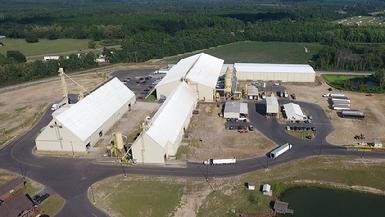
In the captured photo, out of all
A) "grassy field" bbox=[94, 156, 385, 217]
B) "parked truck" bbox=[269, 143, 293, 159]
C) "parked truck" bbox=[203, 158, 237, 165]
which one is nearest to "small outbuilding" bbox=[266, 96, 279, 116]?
"parked truck" bbox=[269, 143, 293, 159]

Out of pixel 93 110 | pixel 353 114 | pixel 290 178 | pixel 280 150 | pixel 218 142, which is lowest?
pixel 290 178

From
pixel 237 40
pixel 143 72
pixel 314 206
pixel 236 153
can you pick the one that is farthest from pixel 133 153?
pixel 237 40

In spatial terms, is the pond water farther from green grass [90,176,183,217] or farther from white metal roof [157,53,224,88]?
white metal roof [157,53,224,88]

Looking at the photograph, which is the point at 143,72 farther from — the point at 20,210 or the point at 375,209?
the point at 375,209

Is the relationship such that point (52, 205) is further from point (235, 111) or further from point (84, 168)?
point (235, 111)

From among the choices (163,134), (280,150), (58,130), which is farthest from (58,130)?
(280,150)

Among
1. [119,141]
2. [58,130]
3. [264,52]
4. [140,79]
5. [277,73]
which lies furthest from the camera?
[264,52]

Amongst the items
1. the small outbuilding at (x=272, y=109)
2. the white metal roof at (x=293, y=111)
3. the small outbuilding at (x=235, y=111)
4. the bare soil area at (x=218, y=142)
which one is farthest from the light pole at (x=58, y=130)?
the white metal roof at (x=293, y=111)
